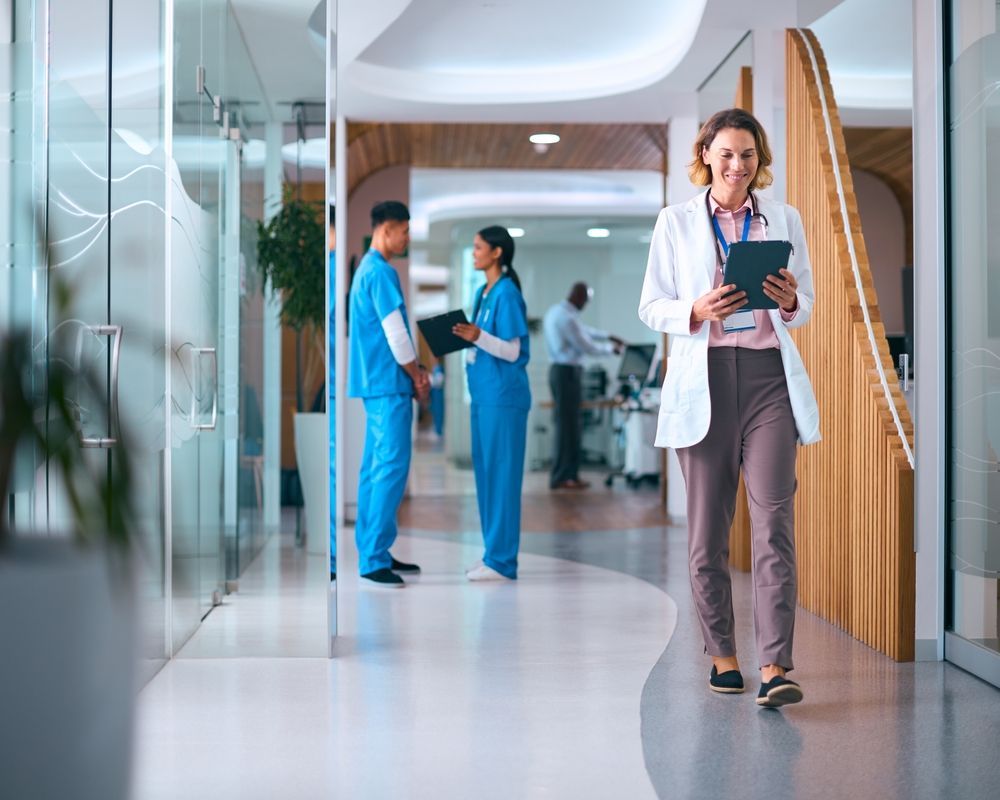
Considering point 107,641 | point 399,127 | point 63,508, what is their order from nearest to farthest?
point 107,641 < point 63,508 < point 399,127

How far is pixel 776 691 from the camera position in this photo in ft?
10.5

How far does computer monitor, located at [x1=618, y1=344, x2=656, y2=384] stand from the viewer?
11.0 m

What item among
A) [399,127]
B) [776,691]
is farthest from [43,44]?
[399,127]

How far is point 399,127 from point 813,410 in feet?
19.1

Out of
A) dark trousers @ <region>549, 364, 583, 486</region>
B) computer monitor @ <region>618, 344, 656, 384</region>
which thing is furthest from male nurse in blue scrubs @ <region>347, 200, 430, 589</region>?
computer monitor @ <region>618, 344, 656, 384</region>

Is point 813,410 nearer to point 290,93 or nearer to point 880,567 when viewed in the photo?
point 880,567

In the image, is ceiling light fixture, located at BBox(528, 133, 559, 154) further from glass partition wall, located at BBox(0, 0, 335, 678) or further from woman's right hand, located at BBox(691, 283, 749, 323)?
woman's right hand, located at BBox(691, 283, 749, 323)

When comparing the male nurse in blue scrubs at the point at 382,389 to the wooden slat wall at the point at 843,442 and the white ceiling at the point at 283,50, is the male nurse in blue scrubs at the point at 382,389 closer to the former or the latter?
the white ceiling at the point at 283,50

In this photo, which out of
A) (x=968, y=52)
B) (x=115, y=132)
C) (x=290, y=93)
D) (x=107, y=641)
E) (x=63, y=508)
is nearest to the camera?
(x=107, y=641)

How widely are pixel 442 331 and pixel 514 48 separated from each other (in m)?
2.43

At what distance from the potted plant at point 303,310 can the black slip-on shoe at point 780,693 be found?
301 centimetres

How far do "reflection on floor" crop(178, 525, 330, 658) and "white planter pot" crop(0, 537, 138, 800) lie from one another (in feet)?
6.99

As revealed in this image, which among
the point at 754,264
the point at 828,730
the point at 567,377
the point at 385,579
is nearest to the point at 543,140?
the point at 567,377

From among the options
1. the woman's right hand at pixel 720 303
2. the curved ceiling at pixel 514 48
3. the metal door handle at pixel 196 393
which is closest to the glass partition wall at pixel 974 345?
the woman's right hand at pixel 720 303
